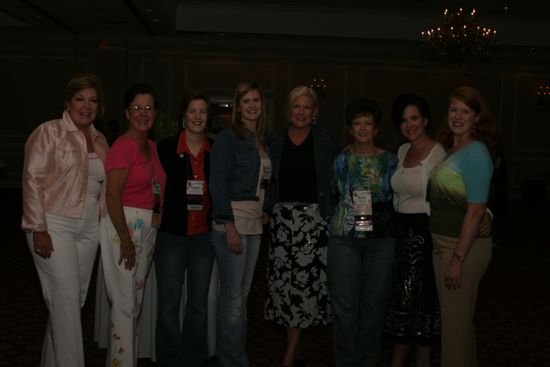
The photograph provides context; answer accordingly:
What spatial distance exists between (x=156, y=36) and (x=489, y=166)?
11424 millimetres

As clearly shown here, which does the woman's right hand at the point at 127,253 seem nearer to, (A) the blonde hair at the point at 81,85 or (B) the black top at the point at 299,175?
(A) the blonde hair at the point at 81,85

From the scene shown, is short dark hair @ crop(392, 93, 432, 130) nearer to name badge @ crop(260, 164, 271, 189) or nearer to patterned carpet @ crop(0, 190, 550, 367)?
name badge @ crop(260, 164, 271, 189)

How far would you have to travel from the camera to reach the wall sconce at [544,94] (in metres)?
14.0

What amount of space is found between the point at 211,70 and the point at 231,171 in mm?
10664

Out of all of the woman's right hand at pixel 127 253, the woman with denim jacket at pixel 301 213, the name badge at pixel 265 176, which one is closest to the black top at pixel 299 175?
the woman with denim jacket at pixel 301 213

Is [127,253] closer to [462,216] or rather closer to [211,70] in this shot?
[462,216]

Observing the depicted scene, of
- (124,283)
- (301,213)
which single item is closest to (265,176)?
(301,213)

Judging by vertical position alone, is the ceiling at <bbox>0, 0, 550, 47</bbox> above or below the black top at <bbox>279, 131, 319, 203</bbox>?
above

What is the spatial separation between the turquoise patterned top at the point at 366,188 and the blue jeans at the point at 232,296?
47cm

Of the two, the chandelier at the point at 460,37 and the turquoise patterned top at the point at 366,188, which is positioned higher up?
the chandelier at the point at 460,37

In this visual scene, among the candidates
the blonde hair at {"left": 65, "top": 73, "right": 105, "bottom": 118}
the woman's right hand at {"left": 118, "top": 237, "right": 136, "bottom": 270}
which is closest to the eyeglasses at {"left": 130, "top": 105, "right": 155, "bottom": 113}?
the blonde hair at {"left": 65, "top": 73, "right": 105, "bottom": 118}

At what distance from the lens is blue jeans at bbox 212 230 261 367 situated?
2822 millimetres

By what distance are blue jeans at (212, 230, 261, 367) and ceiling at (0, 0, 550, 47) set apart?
27.0 feet

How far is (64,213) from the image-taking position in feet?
8.23
